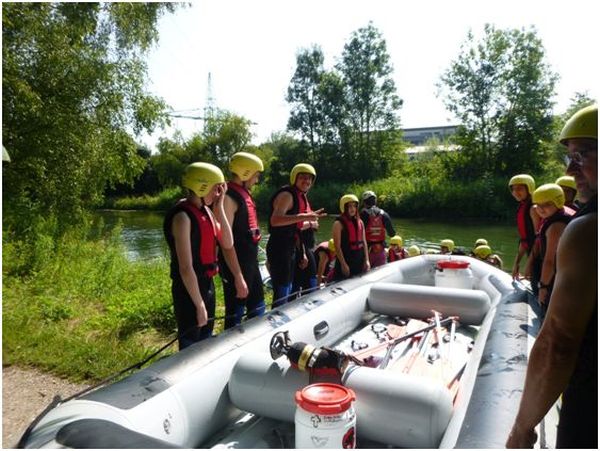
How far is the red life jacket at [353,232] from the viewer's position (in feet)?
13.6

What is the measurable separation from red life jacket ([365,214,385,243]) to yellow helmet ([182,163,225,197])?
10.3 feet

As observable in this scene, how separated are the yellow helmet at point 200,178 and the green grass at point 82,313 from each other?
159cm

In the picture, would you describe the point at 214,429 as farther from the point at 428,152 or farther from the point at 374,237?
the point at 428,152

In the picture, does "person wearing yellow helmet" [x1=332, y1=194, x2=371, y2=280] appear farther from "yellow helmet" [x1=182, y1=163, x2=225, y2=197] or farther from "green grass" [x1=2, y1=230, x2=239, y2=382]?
"yellow helmet" [x1=182, y1=163, x2=225, y2=197]

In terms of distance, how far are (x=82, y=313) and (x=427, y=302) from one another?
3.48m

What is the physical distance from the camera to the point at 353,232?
4.14m

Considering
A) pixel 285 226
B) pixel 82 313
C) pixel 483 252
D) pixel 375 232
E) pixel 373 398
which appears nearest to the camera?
pixel 373 398

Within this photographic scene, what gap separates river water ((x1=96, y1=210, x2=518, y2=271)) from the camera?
38.7 feet

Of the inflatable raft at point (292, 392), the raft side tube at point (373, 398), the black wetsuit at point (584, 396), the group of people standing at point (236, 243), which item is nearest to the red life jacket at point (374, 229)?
the group of people standing at point (236, 243)

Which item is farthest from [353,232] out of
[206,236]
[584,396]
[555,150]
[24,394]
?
[555,150]

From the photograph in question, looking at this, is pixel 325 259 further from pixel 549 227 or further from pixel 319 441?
pixel 319 441

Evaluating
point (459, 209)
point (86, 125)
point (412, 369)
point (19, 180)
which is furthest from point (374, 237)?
point (459, 209)

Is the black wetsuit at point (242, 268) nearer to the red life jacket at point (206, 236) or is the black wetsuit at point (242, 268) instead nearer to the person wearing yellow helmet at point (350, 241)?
the red life jacket at point (206, 236)

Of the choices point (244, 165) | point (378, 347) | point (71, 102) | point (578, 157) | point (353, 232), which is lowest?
point (378, 347)
